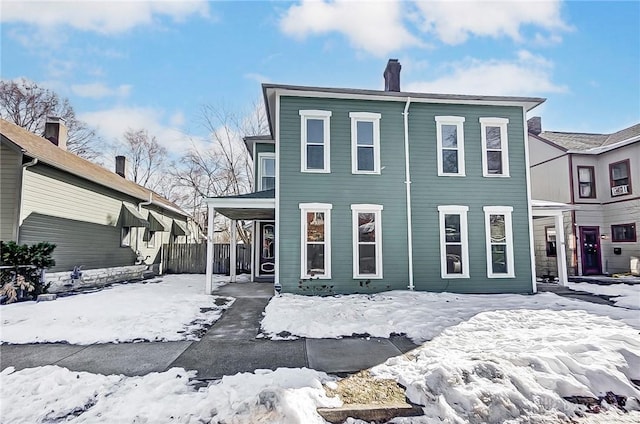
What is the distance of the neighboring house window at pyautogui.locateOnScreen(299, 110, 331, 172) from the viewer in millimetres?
9766

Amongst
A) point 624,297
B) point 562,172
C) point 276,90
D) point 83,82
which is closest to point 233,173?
point 83,82

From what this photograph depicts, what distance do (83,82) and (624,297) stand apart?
22.6 metres

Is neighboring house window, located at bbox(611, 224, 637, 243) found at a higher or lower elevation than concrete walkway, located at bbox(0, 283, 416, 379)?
higher

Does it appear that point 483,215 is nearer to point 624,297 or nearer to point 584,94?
point 624,297

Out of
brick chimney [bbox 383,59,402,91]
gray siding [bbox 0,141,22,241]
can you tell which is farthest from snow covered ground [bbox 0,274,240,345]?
brick chimney [bbox 383,59,402,91]

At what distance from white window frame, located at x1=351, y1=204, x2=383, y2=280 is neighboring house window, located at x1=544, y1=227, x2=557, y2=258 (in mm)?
9782

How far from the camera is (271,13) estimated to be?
8.64 metres

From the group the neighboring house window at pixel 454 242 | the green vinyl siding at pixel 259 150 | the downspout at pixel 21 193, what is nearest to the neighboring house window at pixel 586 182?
the neighboring house window at pixel 454 242

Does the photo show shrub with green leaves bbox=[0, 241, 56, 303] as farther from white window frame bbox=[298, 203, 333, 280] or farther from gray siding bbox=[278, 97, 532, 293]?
white window frame bbox=[298, 203, 333, 280]

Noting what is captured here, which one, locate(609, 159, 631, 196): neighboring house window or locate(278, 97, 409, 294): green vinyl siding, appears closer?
locate(278, 97, 409, 294): green vinyl siding

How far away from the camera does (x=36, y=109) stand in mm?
20672

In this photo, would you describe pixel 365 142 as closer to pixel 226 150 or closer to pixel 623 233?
pixel 623 233

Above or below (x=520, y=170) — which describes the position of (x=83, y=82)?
above

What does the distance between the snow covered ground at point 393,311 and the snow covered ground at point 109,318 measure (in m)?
1.65
